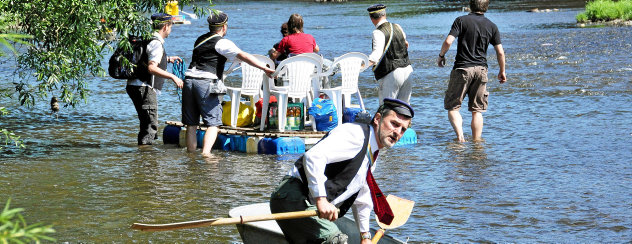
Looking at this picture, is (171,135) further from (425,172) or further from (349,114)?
(425,172)

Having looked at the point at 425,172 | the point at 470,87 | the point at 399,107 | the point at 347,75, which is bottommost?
the point at 425,172

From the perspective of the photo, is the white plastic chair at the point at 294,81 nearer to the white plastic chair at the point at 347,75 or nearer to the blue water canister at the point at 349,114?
the white plastic chair at the point at 347,75

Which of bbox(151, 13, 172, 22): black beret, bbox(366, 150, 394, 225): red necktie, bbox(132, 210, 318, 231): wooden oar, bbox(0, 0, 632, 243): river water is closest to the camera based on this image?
bbox(132, 210, 318, 231): wooden oar

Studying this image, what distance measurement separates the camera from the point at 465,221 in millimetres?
6863

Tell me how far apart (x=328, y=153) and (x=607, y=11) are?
3101 centimetres

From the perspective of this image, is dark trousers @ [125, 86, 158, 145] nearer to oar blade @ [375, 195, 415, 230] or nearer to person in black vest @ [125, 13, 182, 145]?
person in black vest @ [125, 13, 182, 145]

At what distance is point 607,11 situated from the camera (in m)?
33.0

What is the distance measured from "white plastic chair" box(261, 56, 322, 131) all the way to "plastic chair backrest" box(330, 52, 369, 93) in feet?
1.04

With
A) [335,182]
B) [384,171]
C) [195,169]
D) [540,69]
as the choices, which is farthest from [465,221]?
[540,69]

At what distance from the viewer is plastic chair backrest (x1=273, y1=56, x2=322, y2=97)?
976 centimetres

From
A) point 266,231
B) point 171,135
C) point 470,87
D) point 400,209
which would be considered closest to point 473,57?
point 470,87

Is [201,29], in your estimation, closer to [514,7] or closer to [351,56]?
[514,7]

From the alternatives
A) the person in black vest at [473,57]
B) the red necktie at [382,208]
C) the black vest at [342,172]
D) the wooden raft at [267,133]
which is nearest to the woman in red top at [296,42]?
the wooden raft at [267,133]

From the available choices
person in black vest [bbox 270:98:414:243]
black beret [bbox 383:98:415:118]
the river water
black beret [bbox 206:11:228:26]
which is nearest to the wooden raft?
the river water
